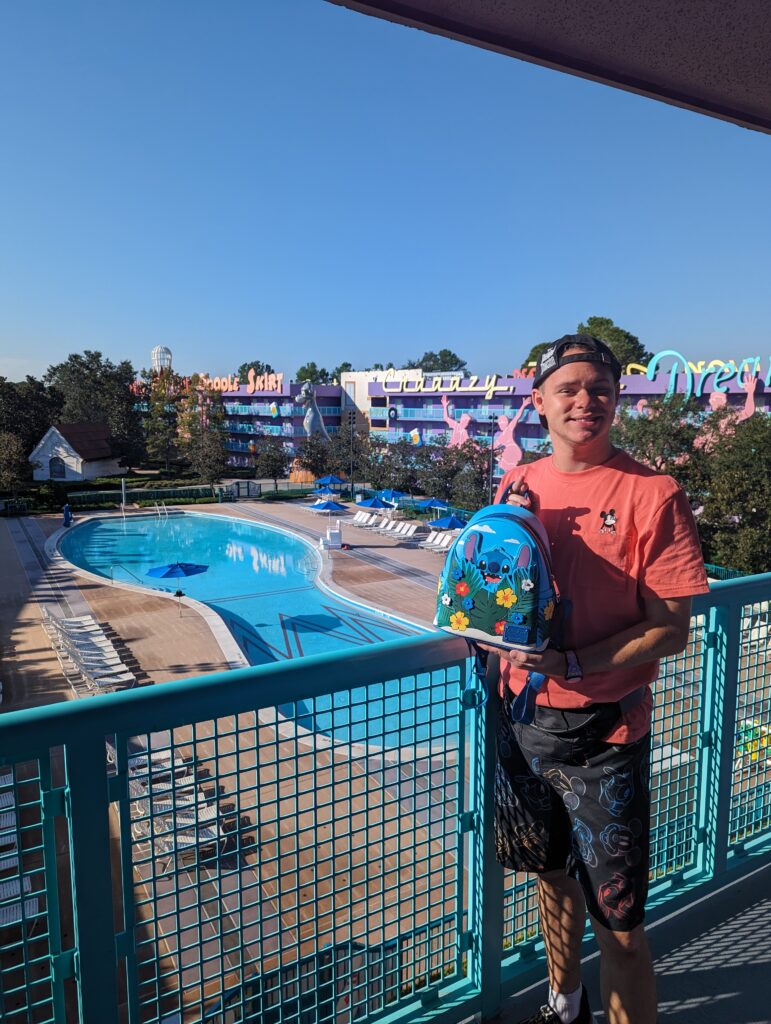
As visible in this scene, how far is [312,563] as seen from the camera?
21.8 meters

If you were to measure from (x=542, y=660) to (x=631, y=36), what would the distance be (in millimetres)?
1885

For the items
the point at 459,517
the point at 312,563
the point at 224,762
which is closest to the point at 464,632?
the point at 224,762

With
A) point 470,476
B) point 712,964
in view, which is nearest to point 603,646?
point 712,964

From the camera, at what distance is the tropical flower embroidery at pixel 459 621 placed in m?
1.68

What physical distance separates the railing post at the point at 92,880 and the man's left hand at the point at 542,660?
0.93 m

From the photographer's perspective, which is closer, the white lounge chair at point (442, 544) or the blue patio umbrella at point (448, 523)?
the white lounge chair at point (442, 544)

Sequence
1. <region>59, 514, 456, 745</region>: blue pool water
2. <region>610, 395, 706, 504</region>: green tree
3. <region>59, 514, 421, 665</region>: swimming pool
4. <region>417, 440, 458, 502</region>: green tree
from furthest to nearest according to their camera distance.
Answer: <region>417, 440, 458, 502</region>: green tree
<region>610, 395, 706, 504</region>: green tree
<region>59, 514, 421, 665</region>: swimming pool
<region>59, 514, 456, 745</region>: blue pool water

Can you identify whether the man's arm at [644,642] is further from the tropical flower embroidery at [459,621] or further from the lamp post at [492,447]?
the lamp post at [492,447]

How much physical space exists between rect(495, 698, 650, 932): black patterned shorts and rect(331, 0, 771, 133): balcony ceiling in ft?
6.22

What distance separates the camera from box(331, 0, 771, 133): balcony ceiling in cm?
193

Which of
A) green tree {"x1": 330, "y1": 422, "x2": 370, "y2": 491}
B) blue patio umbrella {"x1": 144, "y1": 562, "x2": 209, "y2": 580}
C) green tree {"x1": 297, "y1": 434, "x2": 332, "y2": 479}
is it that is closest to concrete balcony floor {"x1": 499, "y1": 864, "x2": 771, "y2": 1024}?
blue patio umbrella {"x1": 144, "y1": 562, "x2": 209, "y2": 580}

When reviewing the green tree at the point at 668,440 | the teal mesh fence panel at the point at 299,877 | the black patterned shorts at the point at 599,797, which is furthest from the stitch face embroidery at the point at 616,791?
the green tree at the point at 668,440

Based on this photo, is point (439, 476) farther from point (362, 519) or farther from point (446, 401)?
point (446, 401)

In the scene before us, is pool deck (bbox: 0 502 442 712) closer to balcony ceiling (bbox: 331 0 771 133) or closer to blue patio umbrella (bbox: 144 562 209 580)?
blue patio umbrella (bbox: 144 562 209 580)
